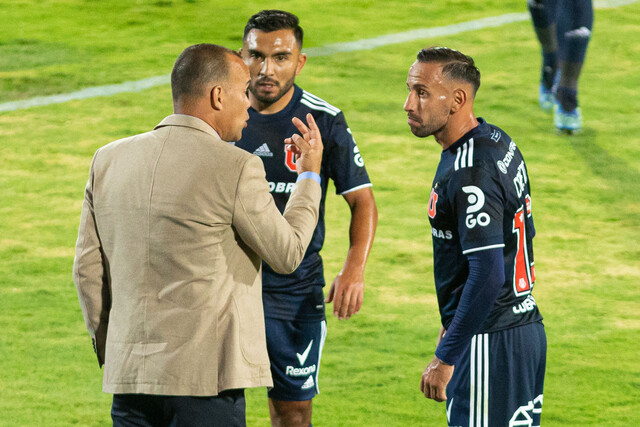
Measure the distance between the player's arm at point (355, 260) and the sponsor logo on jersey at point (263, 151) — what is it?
36cm

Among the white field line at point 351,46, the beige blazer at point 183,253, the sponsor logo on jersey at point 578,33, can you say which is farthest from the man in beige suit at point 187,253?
the white field line at point 351,46

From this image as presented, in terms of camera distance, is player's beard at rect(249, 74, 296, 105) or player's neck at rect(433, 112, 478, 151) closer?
player's neck at rect(433, 112, 478, 151)

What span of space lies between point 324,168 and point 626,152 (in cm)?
503

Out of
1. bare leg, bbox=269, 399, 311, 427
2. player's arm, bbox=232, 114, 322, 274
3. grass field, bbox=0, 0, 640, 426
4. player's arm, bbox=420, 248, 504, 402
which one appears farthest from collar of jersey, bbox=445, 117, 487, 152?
grass field, bbox=0, 0, 640, 426

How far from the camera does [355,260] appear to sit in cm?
417

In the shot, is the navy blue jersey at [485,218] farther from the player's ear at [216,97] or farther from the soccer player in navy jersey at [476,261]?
the player's ear at [216,97]

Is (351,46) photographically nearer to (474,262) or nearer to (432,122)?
(432,122)

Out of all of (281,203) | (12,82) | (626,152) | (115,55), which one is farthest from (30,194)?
(626,152)

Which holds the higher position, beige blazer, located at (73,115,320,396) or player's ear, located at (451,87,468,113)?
player's ear, located at (451,87,468,113)

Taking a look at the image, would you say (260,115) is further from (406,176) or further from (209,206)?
(406,176)

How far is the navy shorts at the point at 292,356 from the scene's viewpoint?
4.22 metres

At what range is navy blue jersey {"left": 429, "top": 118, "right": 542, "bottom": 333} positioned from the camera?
318 cm

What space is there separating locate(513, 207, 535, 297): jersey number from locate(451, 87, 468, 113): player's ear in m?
0.39

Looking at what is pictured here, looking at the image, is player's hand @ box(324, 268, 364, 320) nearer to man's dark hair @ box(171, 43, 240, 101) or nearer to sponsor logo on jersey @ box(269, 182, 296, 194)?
sponsor logo on jersey @ box(269, 182, 296, 194)
